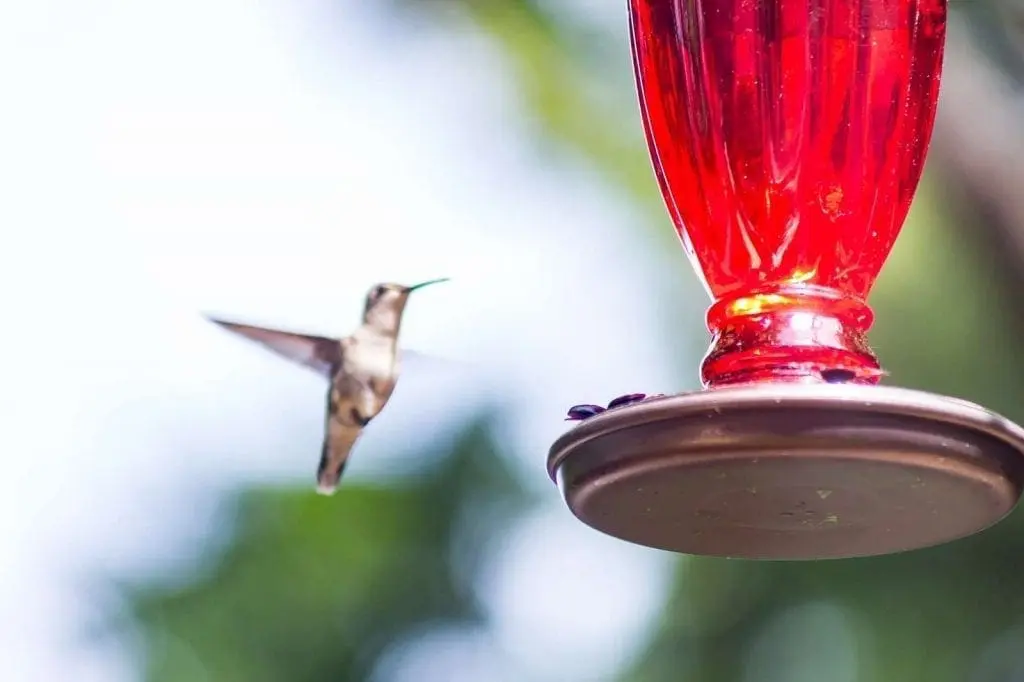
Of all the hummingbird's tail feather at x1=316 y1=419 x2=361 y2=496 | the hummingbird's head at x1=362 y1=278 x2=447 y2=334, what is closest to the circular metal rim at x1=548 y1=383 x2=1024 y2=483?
the hummingbird's head at x1=362 y1=278 x2=447 y2=334

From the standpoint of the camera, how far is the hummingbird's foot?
0.98m

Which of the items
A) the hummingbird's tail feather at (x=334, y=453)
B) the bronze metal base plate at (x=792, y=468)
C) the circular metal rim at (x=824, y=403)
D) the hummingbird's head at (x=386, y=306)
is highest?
the hummingbird's head at (x=386, y=306)

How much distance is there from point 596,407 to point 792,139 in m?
0.36

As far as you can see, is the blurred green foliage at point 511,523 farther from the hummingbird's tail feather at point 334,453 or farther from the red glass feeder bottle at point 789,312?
the red glass feeder bottle at point 789,312

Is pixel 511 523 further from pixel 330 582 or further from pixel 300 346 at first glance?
pixel 300 346

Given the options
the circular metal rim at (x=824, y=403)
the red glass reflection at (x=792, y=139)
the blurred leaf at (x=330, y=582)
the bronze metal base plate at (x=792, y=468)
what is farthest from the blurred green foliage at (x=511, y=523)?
the circular metal rim at (x=824, y=403)

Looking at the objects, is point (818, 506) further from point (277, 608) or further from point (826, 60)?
point (277, 608)

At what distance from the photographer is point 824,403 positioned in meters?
0.87

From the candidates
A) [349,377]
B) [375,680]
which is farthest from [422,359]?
[375,680]

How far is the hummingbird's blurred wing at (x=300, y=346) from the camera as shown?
7.42ft

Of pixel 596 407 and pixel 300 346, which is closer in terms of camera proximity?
pixel 596 407

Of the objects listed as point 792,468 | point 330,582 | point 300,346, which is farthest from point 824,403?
point 330,582

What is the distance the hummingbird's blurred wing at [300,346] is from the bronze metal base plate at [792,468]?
1250 mm

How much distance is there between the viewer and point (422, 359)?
253 centimetres
